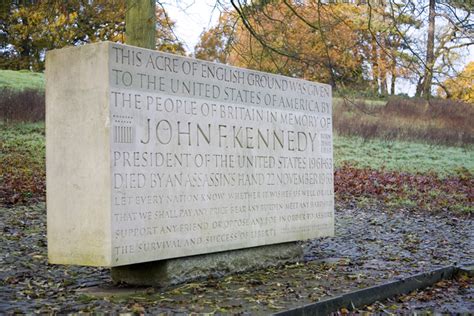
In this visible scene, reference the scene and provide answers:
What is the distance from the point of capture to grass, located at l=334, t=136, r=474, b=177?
64.0ft

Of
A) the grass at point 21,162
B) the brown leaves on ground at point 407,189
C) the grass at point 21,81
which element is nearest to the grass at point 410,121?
the brown leaves on ground at point 407,189

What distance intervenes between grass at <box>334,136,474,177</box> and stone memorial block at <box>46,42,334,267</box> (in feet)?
38.5

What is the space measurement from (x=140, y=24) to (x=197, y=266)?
193 inches

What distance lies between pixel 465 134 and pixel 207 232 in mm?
19735

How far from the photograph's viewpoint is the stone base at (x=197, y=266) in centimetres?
627

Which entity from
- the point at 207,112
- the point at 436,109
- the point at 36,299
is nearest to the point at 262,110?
the point at 207,112

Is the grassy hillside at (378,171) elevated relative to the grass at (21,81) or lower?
lower

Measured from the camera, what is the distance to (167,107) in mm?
6191

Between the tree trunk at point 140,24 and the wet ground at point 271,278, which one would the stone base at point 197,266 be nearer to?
the wet ground at point 271,278

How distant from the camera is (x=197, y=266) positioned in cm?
656

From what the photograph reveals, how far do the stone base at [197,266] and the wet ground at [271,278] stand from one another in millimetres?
124

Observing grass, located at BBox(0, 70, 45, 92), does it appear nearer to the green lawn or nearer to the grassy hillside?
the green lawn

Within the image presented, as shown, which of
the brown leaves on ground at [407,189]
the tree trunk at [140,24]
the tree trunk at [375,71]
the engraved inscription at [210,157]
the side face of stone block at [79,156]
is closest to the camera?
the side face of stone block at [79,156]

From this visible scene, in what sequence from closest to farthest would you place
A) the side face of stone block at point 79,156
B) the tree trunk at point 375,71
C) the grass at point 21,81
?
the side face of stone block at point 79,156 < the grass at point 21,81 < the tree trunk at point 375,71
